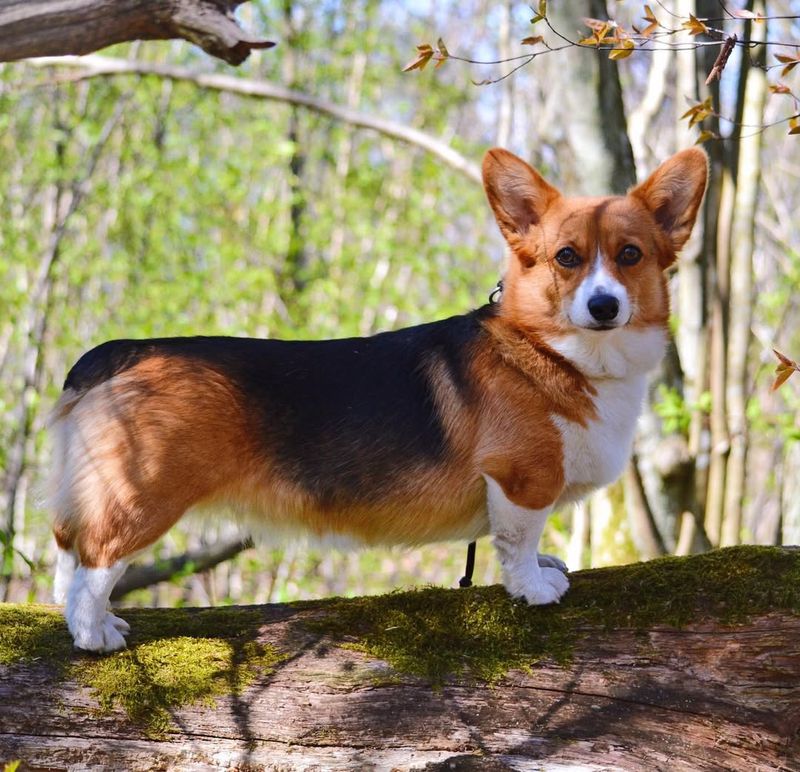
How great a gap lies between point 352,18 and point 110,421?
8.20 metres

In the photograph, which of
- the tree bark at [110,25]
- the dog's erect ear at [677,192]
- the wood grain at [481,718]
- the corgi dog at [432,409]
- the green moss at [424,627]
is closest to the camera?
the wood grain at [481,718]

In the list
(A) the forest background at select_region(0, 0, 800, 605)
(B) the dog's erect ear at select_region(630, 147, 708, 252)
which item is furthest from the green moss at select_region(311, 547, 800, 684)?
(A) the forest background at select_region(0, 0, 800, 605)

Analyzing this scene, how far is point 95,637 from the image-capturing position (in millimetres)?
3041

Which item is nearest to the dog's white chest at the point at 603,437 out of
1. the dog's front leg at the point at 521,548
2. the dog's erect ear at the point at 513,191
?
the dog's front leg at the point at 521,548

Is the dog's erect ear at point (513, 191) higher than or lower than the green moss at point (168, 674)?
higher

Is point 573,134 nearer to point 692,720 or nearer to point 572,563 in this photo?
point 572,563

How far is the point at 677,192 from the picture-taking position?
3.48 meters

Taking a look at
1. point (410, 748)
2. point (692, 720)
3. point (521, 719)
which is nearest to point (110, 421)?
point (410, 748)

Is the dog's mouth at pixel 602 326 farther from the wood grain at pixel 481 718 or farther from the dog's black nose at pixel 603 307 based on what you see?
the wood grain at pixel 481 718

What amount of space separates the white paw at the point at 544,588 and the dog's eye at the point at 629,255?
1.08 m

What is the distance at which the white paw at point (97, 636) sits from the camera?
303 cm

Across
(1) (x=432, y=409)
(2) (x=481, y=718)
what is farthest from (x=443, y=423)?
(2) (x=481, y=718)

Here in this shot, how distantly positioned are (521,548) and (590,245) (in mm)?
1050

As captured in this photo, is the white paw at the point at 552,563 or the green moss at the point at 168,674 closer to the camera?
the green moss at the point at 168,674
